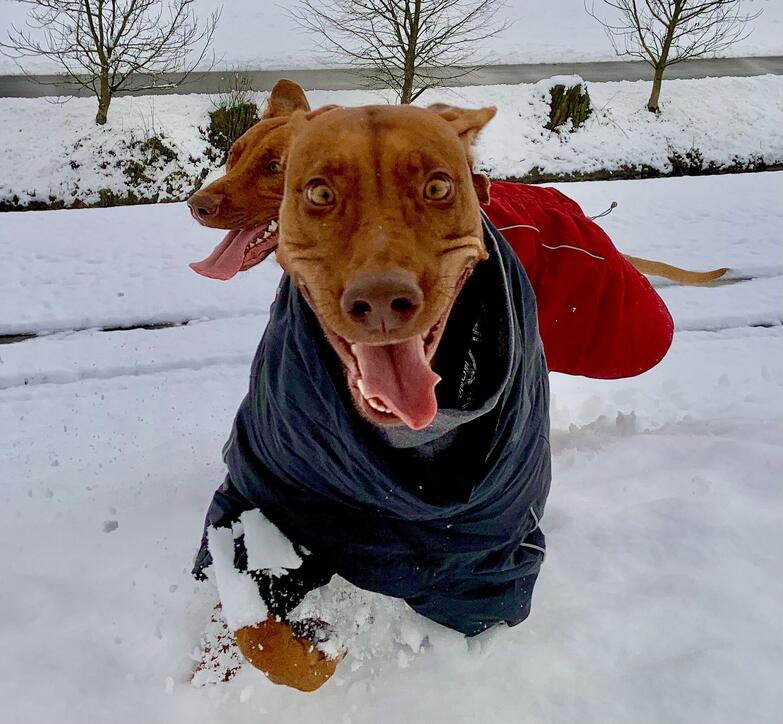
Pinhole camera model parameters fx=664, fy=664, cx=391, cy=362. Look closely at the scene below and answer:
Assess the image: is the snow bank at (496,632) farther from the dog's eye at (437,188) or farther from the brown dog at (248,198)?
the dog's eye at (437,188)

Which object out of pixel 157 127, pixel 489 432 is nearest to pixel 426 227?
pixel 489 432

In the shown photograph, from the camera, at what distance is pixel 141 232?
488 cm

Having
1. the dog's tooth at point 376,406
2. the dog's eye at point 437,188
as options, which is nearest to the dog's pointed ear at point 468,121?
the dog's eye at point 437,188

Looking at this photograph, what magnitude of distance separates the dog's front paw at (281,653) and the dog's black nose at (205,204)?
1172 mm

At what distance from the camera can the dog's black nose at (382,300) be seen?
963 mm

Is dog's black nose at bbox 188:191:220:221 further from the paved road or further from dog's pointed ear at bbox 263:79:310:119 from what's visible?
the paved road

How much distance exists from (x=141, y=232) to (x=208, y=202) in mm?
3219

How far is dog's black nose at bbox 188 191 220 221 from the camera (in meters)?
1.97

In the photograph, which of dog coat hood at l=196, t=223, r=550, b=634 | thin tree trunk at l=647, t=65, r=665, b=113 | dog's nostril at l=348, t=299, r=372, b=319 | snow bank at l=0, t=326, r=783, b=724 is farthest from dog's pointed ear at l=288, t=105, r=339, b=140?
thin tree trunk at l=647, t=65, r=665, b=113

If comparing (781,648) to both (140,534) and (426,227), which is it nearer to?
(426,227)

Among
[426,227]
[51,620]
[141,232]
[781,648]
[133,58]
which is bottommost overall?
[51,620]

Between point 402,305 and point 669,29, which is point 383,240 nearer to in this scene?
point 402,305

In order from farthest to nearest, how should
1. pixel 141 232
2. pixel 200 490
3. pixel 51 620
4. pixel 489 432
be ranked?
pixel 141 232 < pixel 200 490 < pixel 51 620 < pixel 489 432

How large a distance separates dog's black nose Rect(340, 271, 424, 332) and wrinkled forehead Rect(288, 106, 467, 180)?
0.20 m
